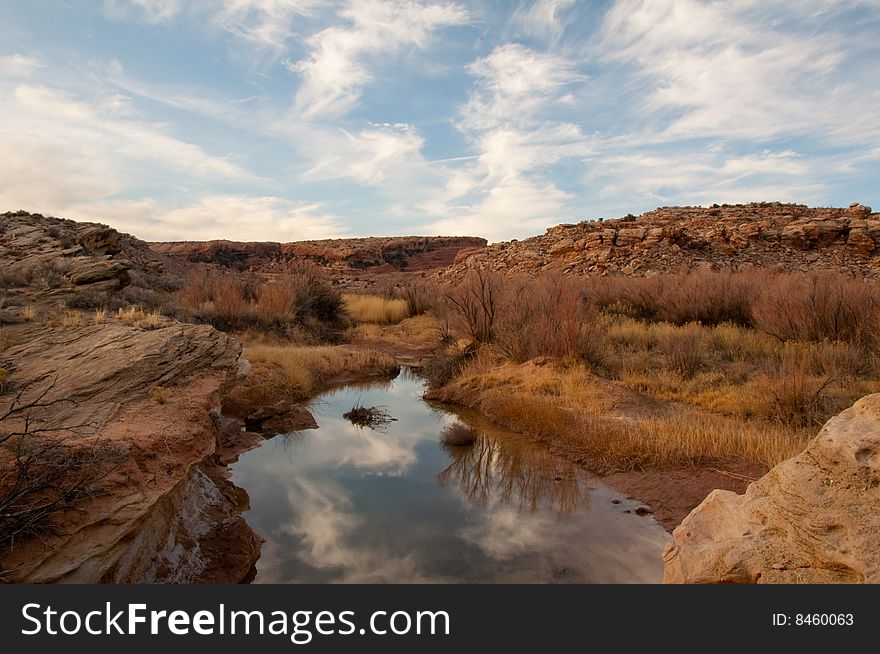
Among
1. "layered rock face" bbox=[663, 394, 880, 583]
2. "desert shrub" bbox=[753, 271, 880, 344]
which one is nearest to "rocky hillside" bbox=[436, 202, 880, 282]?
"desert shrub" bbox=[753, 271, 880, 344]

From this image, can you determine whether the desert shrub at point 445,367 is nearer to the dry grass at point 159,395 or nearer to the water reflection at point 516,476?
the water reflection at point 516,476

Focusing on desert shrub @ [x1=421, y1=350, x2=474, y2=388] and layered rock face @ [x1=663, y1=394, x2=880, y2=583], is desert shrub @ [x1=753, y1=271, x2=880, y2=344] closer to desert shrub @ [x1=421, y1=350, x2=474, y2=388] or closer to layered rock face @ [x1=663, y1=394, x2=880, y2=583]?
desert shrub @ [x1=421, y1=350, x2=474, y2=388]

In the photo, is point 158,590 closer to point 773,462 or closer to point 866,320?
point 773,462

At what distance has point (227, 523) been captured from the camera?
5.36 meters

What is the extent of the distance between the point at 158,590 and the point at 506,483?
484cm

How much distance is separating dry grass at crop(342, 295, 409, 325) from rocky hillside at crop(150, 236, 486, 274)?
3221 cm

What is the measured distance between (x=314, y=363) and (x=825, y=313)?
11594 millimetres

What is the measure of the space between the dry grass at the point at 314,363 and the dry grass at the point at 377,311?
7.08 metres

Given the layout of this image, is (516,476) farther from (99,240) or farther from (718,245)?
(718,245)

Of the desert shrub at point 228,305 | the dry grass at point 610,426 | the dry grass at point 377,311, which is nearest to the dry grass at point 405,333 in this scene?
the dry grass at point 377,311

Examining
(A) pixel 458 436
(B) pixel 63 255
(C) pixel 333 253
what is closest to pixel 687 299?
(A) pixel 458 436

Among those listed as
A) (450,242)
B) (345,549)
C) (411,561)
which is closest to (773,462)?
(411,561)

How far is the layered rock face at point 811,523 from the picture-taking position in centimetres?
298

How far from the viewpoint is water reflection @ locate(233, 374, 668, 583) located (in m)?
5.11
